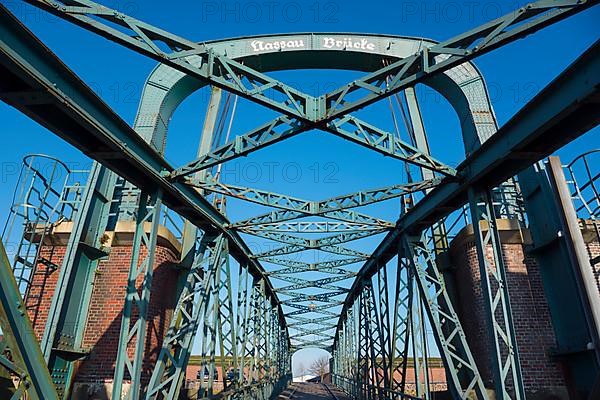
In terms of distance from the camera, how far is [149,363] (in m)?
8.66

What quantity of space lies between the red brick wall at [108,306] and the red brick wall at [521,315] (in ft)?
24.2

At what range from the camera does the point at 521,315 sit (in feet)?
27.3

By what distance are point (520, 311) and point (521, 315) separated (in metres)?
0.08

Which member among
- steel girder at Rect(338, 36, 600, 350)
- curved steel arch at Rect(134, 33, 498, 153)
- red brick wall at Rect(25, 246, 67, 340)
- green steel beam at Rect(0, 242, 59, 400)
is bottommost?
green steel beam at Rect(0, 242, 59, 400)

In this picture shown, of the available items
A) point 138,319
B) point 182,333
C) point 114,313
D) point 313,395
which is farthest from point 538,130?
point 313,395

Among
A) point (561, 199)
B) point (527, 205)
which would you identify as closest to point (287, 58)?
point (527, 205)

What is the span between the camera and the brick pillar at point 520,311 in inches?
303

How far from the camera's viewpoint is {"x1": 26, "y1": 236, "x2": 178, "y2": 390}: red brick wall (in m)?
8.07

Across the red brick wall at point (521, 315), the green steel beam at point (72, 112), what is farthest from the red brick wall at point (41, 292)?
the red brick wall at point (521, 315)

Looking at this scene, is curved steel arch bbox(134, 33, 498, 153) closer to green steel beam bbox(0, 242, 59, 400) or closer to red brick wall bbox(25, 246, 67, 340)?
red brick wall bbox(25, 246, 67, 340)

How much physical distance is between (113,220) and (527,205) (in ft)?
30.9

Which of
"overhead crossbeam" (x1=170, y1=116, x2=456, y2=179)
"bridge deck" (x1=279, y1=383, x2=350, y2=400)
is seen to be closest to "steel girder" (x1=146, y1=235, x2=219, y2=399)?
"overhead crossbeam" (x1=170, y1=116, x2=456, y2=179)

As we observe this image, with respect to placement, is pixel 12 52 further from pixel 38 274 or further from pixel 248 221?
pixel 248 221

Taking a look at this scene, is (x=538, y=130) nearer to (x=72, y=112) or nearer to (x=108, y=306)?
(x=72, y=112)
